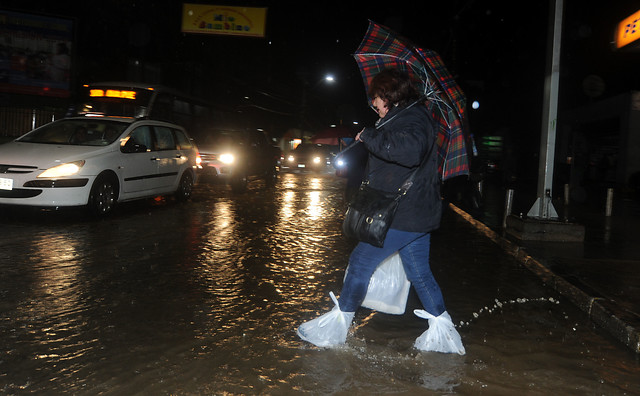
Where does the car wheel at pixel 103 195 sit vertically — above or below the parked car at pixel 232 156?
below

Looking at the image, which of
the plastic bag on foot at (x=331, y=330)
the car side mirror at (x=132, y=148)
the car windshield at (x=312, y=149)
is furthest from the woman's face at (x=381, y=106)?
the car windshield at (x=312, y=149)

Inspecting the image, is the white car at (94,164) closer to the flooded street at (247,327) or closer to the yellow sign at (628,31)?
the flooded street at (247,327)

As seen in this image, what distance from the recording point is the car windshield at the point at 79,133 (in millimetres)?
9875

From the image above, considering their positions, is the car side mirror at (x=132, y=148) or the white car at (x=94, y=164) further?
the car side mirror at (x=132, y=148)

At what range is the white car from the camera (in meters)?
8.39

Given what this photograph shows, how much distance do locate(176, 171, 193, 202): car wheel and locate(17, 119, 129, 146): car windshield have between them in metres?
2.18

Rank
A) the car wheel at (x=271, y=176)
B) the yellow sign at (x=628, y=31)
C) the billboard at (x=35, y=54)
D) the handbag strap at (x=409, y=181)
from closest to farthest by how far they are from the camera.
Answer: the handbag strap at (x=409, y=181) → the yellow sign at (x=628, y=31) → the car wheel at (x=271, y=176) → the billboard at (x=35, y=54)

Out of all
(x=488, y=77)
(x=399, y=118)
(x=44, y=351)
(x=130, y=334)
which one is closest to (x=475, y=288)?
(x=399, y=118)

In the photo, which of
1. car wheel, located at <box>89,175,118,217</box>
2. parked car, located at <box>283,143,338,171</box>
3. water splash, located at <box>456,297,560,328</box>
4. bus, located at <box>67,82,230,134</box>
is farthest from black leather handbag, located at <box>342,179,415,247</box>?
parked car, located at <box>283,143,338,171</box>

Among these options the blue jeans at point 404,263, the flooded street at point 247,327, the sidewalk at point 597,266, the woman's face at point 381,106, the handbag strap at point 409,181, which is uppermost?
the woman's face at point 381,106

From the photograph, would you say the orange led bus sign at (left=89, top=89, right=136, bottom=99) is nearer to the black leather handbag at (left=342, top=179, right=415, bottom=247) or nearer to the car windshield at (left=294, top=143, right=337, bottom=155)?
the car windshield at (left=294, top=143, right=337, bottom=155)

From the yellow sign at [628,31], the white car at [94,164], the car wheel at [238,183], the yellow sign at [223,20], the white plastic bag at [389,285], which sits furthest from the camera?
the yellow sign at [223,20]

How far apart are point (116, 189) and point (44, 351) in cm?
651

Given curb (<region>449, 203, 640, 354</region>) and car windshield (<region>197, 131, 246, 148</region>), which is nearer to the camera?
curb (<region>449, 203, 640, 354</region>)
